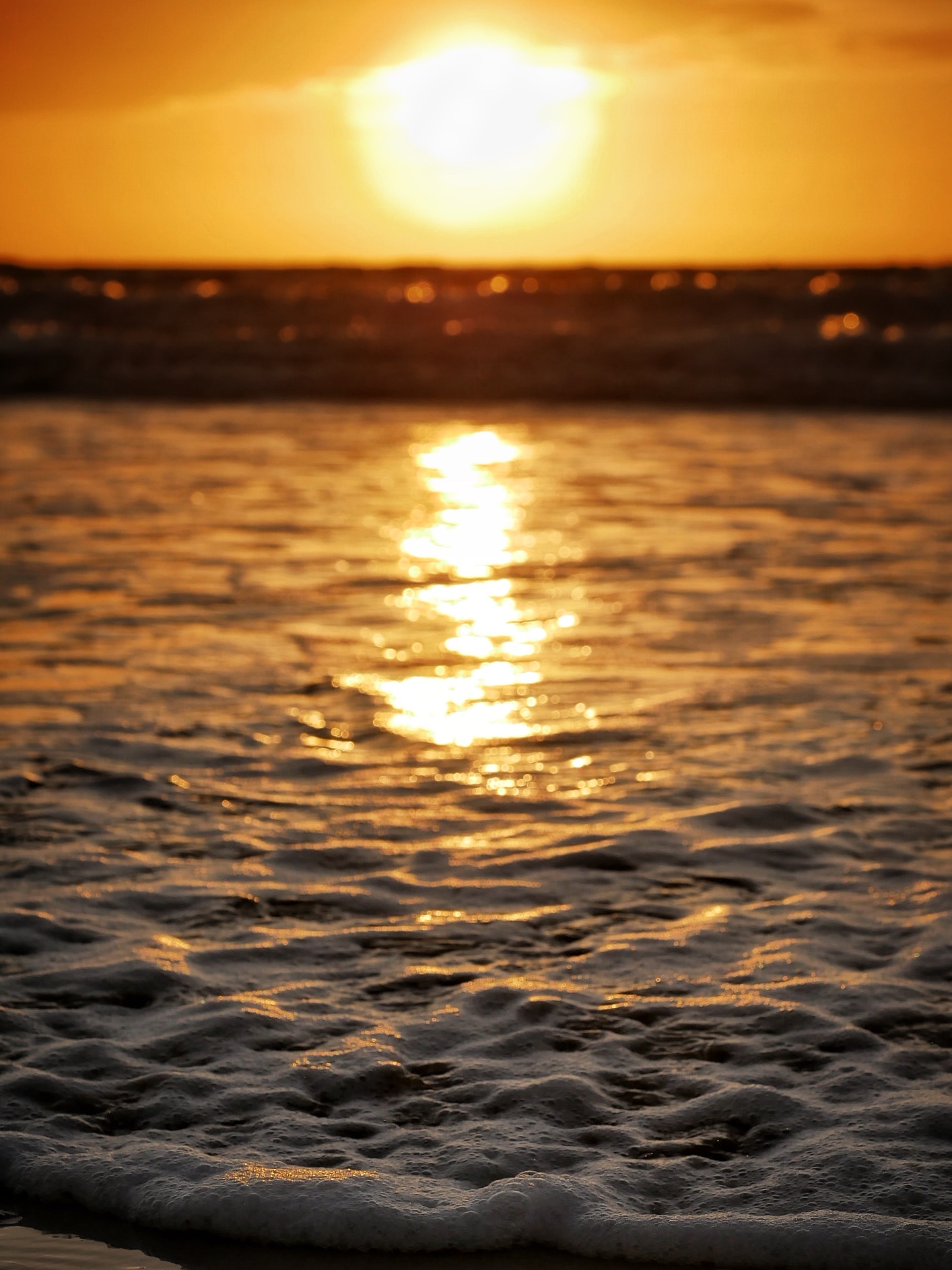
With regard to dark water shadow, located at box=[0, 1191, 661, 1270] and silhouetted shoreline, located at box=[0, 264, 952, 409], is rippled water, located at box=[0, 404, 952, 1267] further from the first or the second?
silhouetted shoreline, located at box=[0, 264, 952, 409]

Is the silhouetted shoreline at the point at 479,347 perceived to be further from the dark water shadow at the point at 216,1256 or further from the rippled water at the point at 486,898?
the dark water shadow at the point at 216,1256

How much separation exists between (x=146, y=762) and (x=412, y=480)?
6.80 metres

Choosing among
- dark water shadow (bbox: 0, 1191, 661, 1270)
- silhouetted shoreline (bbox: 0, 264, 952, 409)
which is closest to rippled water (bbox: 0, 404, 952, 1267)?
dark water shadow (bbox: 0, 1191, 661, 1270)

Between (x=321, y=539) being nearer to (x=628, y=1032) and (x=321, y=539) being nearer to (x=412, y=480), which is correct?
(x=412, y=480)

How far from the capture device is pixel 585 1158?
8.40 feet

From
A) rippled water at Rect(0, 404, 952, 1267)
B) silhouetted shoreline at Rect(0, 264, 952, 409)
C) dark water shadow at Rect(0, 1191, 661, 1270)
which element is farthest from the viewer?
silhouetted shoreline at Rect(0, 264, 952, 409)

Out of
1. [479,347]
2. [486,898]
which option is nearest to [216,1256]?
[486,898]

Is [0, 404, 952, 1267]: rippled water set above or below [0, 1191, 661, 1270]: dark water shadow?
above

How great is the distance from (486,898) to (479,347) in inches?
704

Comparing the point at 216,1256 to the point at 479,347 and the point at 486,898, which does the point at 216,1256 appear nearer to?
the point at 486,898

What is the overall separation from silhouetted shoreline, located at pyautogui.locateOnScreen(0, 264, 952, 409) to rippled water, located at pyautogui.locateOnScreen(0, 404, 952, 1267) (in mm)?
11457

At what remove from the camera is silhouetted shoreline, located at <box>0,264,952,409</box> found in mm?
19109

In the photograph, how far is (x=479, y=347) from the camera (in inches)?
822

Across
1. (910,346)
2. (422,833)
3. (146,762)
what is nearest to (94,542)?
(146,762)
